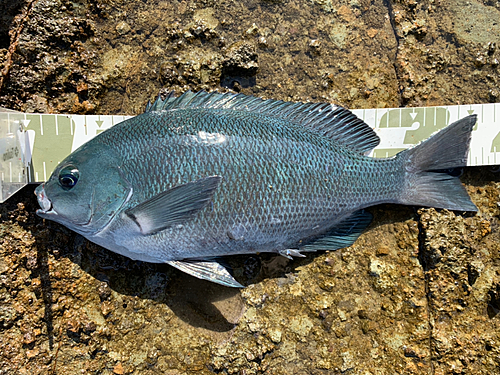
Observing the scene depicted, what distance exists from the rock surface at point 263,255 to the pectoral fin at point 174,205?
21.9 inches

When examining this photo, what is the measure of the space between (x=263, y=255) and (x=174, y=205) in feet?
2.71

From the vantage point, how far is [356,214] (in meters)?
2.41

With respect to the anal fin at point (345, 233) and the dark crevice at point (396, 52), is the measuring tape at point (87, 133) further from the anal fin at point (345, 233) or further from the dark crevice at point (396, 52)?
the anal fin at point (345, 233)

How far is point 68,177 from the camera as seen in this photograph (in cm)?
204

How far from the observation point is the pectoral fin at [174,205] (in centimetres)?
201

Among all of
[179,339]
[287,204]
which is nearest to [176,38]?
[287,204]

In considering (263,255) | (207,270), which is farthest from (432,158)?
(207,270)

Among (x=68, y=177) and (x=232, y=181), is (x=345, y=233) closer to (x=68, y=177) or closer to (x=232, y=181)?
(x=232, y=181)

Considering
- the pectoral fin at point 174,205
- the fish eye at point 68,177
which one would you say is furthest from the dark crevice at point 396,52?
the fish eye at point 68,177

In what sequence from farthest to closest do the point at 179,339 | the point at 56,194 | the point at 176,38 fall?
the point at 176,38 < the point at 179,339 < the point at 56,194

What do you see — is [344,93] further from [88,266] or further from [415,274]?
[88,266]

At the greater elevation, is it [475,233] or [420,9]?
[420,9]

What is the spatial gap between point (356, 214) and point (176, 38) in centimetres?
186

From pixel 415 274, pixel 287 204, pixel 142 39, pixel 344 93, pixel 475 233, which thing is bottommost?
pixel 415 274
